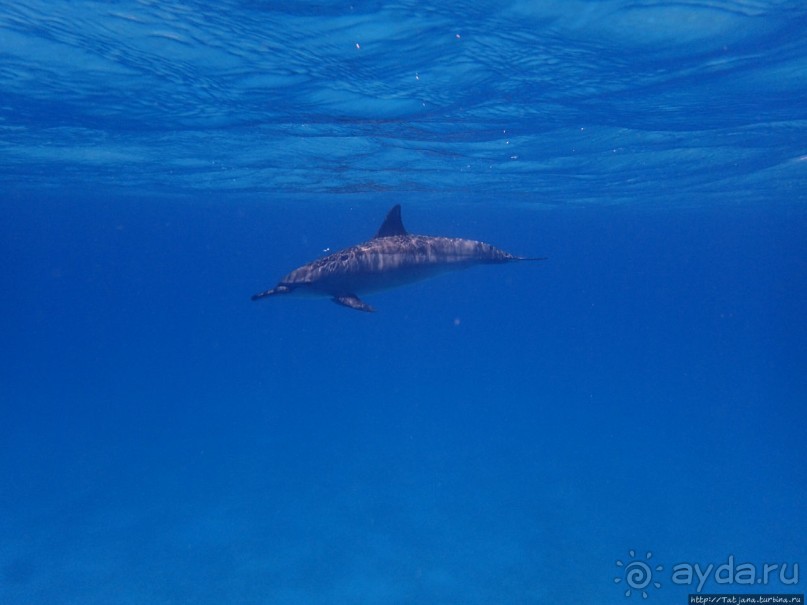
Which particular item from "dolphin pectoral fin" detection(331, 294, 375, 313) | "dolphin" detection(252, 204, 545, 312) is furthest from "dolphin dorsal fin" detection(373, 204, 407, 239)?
"dolphin pectoral fin" detection(331, 294, 375, 313)

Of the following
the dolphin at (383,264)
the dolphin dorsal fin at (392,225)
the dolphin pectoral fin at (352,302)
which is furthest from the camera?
the dolphin dorsal fin at (392,225)

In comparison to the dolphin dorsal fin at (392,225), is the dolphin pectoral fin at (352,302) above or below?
below

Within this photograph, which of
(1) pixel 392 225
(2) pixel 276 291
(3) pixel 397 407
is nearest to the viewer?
(2) pixel 276 291

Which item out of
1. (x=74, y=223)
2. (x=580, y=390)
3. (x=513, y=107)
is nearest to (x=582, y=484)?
(x=513, y=107)

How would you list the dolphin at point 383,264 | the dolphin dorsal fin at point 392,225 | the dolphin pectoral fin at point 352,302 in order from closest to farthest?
the dolphin pectoral fin at point 352,302 < the dolphin at point 383,264 < the dolphin dorsal fin at point 392,225

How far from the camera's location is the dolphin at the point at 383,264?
1263cm

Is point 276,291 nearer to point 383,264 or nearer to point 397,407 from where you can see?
point 383,264

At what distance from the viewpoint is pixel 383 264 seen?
13086mm

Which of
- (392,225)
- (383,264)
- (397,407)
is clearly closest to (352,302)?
(383,264)

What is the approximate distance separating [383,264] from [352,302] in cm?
133

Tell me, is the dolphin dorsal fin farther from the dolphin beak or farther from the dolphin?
the dolphin beak

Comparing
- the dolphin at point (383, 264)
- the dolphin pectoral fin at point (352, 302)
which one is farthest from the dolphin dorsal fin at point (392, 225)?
the dolphin pectoral fin at point (352, 302)

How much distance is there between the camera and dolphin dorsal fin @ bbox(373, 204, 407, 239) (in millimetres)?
14008

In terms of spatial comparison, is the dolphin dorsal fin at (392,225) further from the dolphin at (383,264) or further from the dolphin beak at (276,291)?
the dolphin beak at (276,291)
